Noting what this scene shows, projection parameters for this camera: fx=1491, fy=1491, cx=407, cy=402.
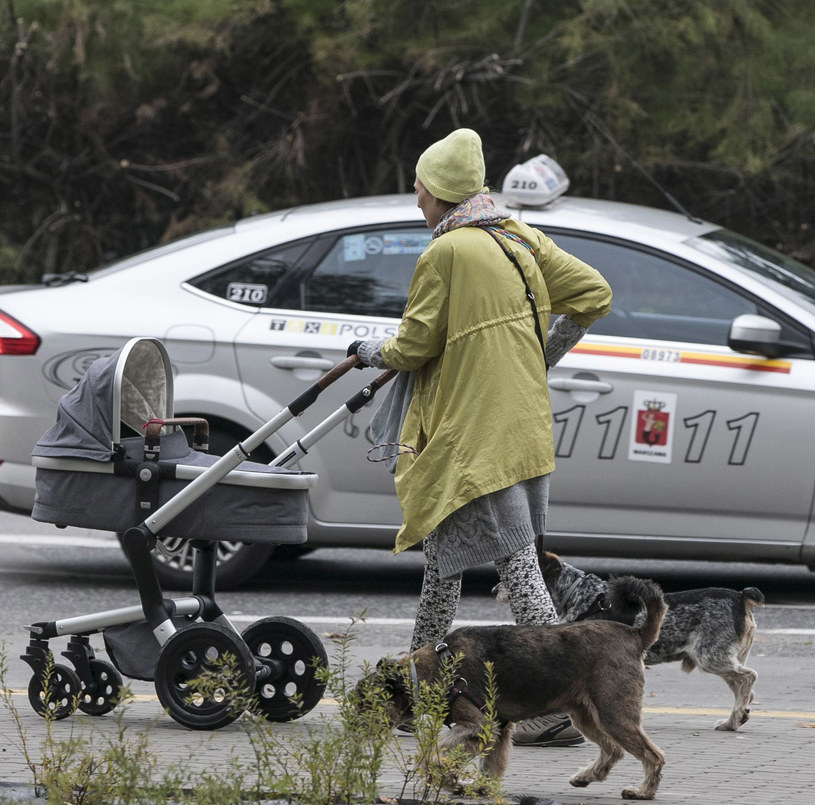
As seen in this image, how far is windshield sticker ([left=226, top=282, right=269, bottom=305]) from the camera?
730 cm

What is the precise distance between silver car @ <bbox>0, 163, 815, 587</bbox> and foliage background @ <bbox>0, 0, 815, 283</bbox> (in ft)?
18.1

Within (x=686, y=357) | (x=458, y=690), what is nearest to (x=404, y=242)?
(x=686, y=357)

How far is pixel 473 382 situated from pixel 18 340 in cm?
345

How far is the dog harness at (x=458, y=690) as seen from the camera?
4062 millimetres

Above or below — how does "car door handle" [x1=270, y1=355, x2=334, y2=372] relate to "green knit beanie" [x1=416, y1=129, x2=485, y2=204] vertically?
below

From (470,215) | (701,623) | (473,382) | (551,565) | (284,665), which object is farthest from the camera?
(551,565)

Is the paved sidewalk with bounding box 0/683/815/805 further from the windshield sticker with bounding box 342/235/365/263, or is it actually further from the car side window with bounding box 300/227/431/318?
the windshield sticker with bounding box 342/235/365/263

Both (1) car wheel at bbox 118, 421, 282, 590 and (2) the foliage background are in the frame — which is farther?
(2) the foliage background

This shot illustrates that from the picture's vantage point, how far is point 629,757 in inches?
187

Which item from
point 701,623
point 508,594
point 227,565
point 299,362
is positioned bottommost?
point 227,565

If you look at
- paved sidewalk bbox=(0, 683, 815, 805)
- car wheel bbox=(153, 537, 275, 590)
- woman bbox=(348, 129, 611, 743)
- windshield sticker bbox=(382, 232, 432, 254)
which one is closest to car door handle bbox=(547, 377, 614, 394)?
windshield sticker bbox=(382, 232, 432, 254)

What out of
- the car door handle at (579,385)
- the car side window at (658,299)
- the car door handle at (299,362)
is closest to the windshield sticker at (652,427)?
the car door handle at (579,385)

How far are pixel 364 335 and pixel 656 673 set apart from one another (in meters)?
2.10

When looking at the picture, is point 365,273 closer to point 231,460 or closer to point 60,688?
point 231,460
